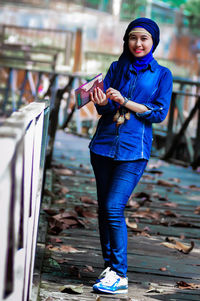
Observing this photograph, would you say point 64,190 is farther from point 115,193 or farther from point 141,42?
point 141,42

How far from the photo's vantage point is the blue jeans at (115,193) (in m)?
3.48

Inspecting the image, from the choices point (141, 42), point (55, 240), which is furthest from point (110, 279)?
point (141, 42)

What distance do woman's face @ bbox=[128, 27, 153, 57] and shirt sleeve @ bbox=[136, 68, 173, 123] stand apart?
178mm

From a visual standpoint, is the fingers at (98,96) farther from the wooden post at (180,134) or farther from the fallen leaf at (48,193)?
the wooden post at (180,134)

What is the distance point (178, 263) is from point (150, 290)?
720 millimetres

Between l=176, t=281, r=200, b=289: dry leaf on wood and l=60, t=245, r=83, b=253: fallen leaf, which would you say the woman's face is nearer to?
l=176, t=281, r=200, b=289: dry leaf on wood

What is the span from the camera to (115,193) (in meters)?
3.47

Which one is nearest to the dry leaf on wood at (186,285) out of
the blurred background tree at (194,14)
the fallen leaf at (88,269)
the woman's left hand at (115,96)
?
the fallen leaf at (88,269)

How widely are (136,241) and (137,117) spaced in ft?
5.40

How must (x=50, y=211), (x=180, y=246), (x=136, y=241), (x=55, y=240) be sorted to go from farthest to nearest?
(x=50, y=211) < (x=136, y=241) < (x=180, y=246) < (x=55, y=240)

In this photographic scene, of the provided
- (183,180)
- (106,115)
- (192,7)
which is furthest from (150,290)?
(192,7)

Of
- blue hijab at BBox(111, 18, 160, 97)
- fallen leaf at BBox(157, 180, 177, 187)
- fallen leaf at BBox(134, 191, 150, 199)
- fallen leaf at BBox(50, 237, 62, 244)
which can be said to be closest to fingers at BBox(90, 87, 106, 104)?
blue hijab at BBox(111, 18, 160, 97)

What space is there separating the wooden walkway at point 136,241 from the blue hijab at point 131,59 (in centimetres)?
117

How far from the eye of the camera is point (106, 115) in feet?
11.7
